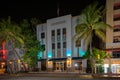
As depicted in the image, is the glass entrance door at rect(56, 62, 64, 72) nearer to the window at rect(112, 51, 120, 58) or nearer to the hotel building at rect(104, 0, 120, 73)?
the hotel building at rect(104, 0, 120, 73)

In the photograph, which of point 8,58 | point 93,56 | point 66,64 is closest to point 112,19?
point 93,56

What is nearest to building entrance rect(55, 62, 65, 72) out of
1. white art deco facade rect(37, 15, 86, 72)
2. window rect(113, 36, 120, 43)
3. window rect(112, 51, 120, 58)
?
white art deco facade rect(37, 15, 86, 72)

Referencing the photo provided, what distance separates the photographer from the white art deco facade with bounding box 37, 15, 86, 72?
259 feet

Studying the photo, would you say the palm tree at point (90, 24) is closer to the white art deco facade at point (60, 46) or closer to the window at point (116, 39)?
the window at point (116, 39)

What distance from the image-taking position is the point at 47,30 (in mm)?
86812

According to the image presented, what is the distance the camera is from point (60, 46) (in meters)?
83.2

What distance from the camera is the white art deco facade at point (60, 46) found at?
7881 centimetres

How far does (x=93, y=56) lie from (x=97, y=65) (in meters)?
3.85

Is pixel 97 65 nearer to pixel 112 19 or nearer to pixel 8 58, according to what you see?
pixel 112 19

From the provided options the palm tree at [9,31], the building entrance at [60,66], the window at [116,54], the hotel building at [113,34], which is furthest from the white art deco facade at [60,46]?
the window at [116,54]

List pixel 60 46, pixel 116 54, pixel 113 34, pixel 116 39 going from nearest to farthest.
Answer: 1. pixel 116 54
2. pixel 116 39
3. pixel 113 34
4. pixel 60 46

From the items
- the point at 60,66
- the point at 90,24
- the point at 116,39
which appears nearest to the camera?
the point at 90,24

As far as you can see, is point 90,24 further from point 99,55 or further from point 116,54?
point 116,54

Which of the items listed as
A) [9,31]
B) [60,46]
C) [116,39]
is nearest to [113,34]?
[116,39]
